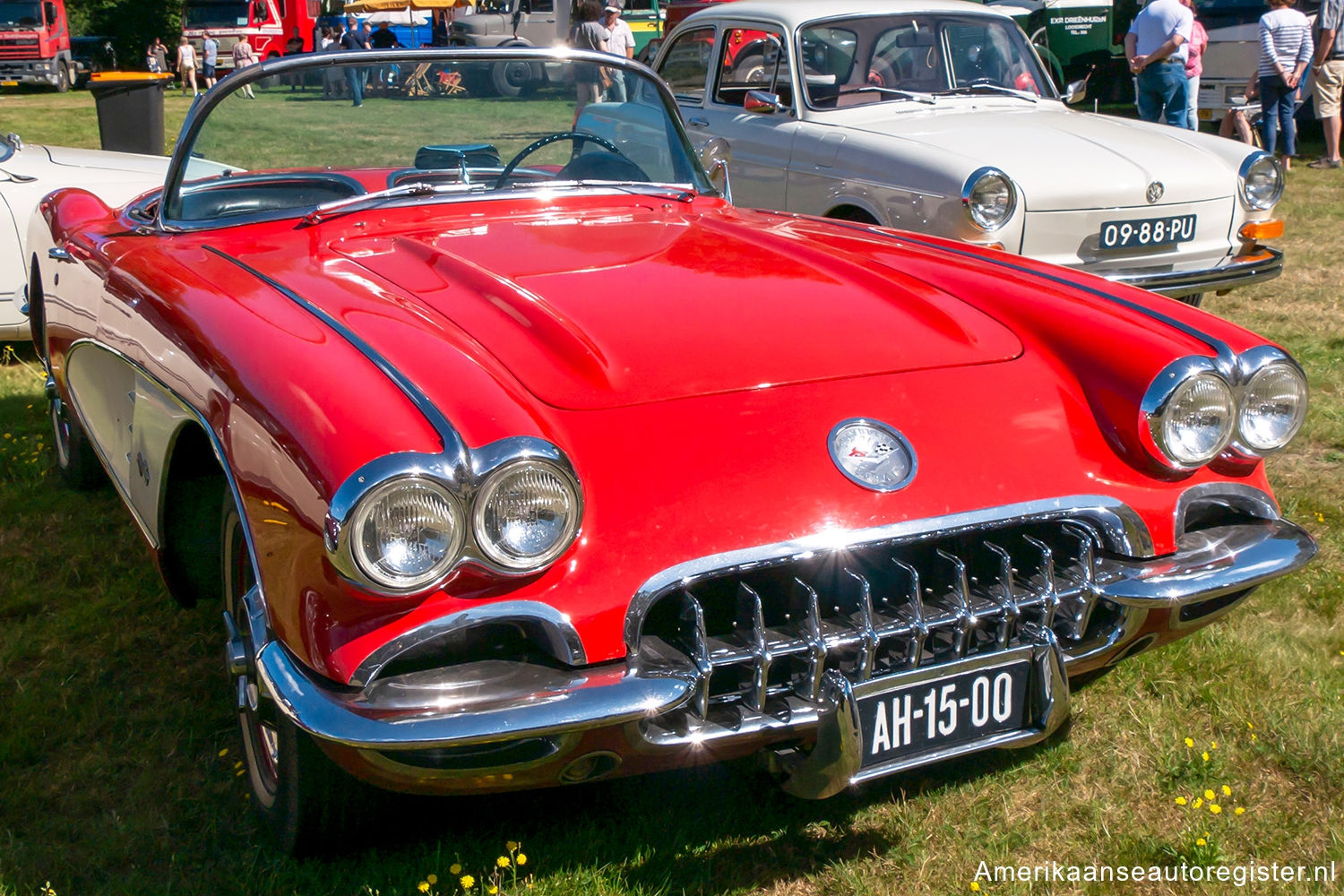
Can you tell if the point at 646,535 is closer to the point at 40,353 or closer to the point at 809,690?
the point at 809,690

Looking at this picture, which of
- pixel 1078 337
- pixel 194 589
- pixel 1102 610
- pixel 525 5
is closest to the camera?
pixel 1102 610

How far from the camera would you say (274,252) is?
2723 mm

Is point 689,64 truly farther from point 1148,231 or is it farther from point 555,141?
point 555,141

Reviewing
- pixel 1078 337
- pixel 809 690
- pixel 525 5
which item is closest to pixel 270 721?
pixel 809 690

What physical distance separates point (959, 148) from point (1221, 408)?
3361mm

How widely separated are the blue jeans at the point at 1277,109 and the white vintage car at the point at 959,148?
4.78 m

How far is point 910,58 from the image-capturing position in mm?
6324

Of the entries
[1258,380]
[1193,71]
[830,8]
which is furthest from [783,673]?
[1193,71]

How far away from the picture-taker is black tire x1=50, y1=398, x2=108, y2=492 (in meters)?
3.89

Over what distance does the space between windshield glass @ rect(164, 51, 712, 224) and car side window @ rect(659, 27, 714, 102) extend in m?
3.38

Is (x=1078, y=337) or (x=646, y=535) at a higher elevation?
(x=1078, y=337)

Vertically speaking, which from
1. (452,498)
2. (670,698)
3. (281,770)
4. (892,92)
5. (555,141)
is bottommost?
(281,770)

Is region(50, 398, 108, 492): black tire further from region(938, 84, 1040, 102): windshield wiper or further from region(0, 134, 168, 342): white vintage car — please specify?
region(938, 84, 1040, 102): windshield wiper

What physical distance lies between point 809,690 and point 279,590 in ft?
2.72
